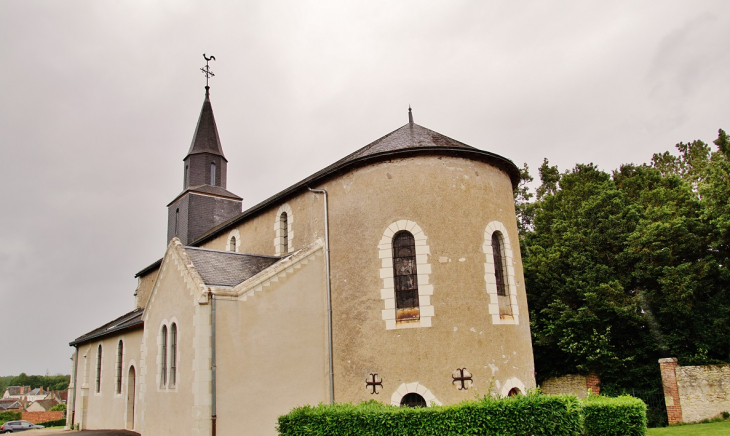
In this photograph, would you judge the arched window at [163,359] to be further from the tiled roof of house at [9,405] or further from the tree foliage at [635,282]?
the tiled roof of house at [9,405]

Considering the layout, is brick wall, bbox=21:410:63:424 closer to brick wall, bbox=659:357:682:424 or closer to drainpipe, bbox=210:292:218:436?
drainpipe, bbox=210:292:218:436

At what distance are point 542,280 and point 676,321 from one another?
200 inches

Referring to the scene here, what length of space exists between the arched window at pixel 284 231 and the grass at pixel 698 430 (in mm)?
12434

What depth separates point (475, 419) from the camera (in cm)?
925

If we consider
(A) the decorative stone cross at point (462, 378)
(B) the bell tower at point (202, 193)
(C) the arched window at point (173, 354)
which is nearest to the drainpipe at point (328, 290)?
(A) the decorative stone cross at point (462, 378)

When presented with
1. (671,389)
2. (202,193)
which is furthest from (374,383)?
(202,193)

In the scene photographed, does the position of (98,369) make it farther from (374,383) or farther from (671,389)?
(671,389)

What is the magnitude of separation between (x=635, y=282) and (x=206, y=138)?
22139 mm

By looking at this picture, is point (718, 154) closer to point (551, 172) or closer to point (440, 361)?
point (551, 172)

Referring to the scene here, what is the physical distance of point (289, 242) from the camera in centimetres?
1591

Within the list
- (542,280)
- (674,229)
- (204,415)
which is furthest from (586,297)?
(204,415)

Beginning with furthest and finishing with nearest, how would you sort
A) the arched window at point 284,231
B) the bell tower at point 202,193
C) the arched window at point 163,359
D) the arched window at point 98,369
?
the bell tower at point 202,193
the arched window at point 98,369
the arched window at point 284,231
the arched window at point 163,359

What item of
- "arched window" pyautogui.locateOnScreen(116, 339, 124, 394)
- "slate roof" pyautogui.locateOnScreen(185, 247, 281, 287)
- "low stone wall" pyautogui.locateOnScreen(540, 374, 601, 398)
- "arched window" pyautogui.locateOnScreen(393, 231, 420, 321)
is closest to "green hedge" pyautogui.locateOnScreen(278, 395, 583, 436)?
"arched window" pyautogui.locateOnScreen(393, 231, 420, 321)

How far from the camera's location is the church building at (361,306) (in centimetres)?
1177
